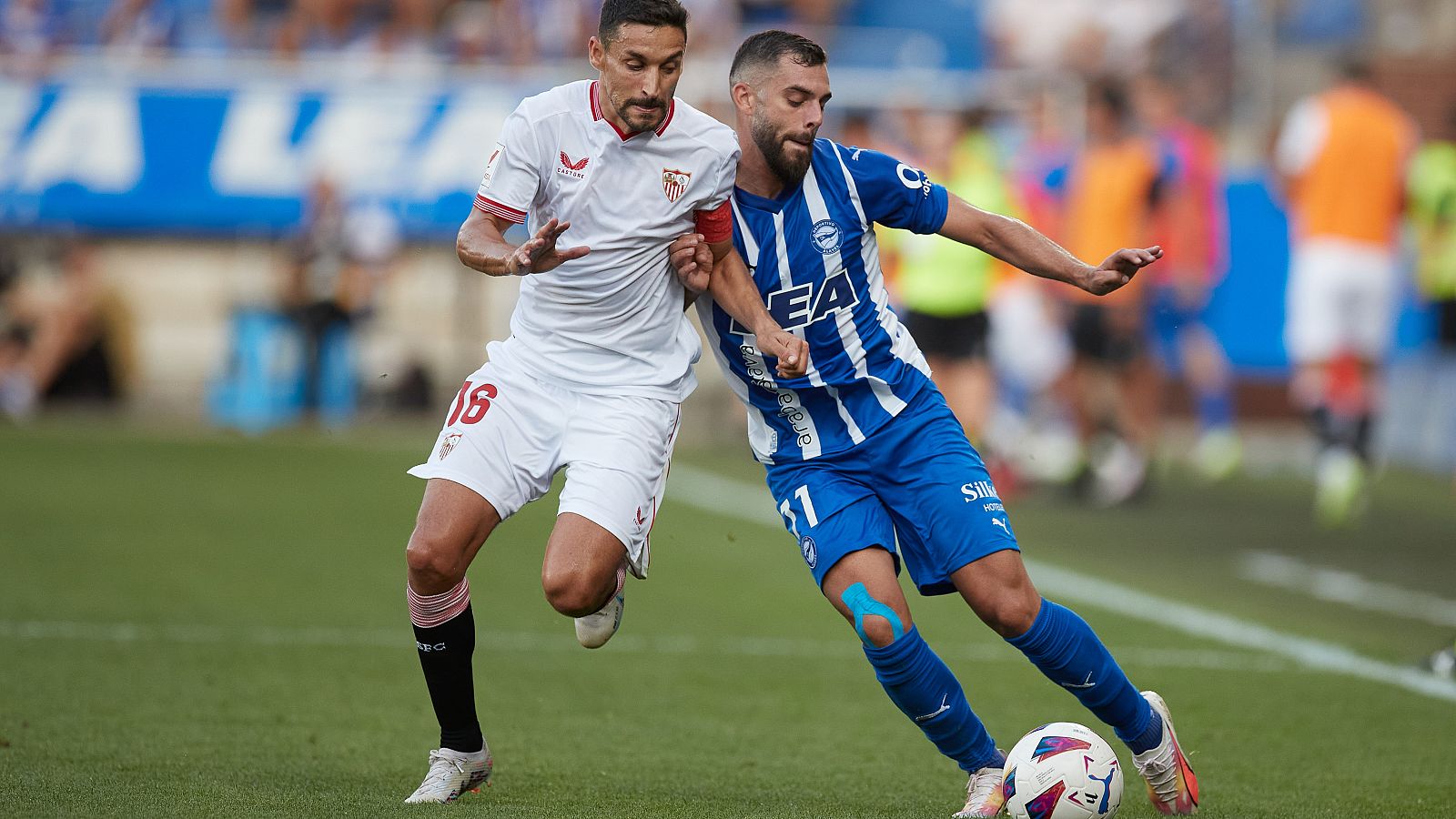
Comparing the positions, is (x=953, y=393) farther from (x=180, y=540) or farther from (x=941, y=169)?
(x=180, y=540)

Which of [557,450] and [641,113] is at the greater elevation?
[641,113]

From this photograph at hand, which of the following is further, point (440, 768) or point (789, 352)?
point (440, 768)

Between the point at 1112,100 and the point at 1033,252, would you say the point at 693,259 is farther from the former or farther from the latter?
the point at 1112,100

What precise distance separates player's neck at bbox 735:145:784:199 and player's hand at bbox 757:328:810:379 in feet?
1.79

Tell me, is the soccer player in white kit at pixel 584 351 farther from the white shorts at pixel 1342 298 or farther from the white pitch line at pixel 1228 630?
the white shorts at pixel 1342 298

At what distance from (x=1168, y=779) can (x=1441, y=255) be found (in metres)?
10.7

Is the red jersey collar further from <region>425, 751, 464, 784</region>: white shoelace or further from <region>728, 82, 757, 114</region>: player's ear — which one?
<region>425, 751, 464, 784</region>: white shoelace

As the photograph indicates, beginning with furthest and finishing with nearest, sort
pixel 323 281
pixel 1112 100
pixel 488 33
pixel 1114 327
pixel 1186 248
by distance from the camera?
pixel 488 33
pixel 323 281
pixel 1186 248
pixel 1114 327
pixel 1112 100

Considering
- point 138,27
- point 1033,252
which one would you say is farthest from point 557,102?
point 138,27

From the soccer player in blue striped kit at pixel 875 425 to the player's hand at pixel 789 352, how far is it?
37 cm

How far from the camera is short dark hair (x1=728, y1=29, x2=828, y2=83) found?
16.4ft

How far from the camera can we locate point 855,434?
520 centimetres

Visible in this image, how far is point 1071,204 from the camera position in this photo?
45.6 ft

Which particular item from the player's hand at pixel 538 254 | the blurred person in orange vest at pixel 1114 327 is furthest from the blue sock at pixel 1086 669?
the blurred person in orange vest at pixel 1114 327
